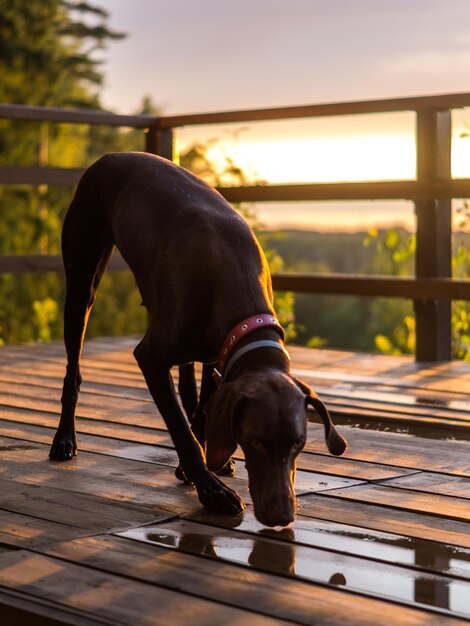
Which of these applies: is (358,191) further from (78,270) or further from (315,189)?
(78,270)

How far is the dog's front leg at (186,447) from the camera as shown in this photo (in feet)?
9.71

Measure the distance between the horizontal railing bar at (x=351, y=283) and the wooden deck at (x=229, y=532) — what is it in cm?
109

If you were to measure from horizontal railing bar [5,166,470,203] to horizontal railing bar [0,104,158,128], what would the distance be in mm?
311

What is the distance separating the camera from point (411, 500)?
309 centimetres

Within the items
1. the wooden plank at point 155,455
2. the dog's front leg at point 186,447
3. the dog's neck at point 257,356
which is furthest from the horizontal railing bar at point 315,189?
the dog's neck at point 257,356

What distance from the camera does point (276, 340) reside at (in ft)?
9.68

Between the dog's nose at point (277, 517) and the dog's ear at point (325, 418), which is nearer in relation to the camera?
the dog's nose at point (277, 517)

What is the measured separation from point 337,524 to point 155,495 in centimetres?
55

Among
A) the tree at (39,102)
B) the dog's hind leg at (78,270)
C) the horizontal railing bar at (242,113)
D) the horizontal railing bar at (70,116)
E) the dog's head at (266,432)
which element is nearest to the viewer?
the dog's head at (266,432)

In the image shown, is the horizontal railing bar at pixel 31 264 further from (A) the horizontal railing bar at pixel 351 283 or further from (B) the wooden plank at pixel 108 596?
(B) the wooden plank at pixel 108 596

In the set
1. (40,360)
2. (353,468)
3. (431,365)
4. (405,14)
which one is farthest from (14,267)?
(405,14)

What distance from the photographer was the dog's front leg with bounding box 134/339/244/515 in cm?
296

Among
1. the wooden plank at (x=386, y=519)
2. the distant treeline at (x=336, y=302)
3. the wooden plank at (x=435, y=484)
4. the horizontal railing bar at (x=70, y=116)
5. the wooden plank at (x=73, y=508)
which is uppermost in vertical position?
the horizontal railing bar at (x=70, y=116)

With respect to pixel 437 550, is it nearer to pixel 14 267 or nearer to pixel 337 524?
pixel 337 524
